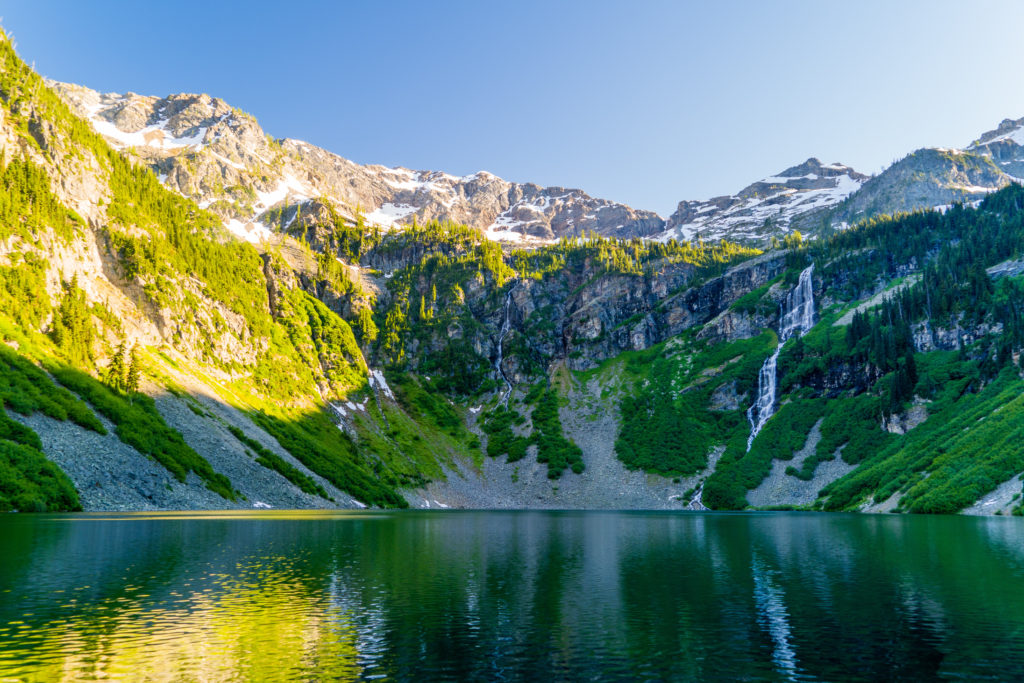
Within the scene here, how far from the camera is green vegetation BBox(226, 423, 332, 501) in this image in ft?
369

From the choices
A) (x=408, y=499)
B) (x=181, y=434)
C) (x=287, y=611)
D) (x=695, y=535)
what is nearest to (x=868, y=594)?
(x=287, y=611)

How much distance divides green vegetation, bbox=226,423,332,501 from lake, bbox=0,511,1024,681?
66.1 meters

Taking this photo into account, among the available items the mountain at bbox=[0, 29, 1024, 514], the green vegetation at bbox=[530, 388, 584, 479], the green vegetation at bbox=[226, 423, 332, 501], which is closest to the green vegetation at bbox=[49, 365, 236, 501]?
the mountain at bbox=[0, 29, 1024, 514]

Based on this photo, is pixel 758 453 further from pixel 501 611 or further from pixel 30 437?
pixel 30 437

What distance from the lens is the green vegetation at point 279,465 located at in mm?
112500

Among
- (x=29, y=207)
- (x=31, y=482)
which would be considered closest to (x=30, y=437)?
(x=31, y=482)

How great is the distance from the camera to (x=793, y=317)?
200 m

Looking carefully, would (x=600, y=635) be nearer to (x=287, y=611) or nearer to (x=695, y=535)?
(x=287, y=611)

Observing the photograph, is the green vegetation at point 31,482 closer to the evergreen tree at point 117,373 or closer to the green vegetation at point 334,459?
the evergreen tree at point 117,373

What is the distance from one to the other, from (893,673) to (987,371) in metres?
136

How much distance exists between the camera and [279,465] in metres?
114

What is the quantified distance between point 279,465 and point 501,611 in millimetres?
99720

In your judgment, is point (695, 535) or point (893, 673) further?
point (695, 535)

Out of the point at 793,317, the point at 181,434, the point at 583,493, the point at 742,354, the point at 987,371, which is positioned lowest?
the point at 583,493
